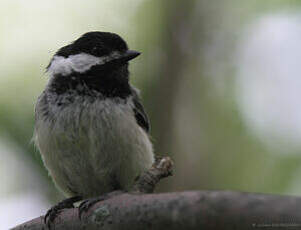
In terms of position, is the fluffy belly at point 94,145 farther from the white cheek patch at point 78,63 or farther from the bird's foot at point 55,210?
the white cheek patch at point 78,63

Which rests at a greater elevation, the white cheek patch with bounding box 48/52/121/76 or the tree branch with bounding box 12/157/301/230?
the white cheek patch with bounding box 48/52/121/76

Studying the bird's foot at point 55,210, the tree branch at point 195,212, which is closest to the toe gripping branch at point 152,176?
the tree branch at point 195,212

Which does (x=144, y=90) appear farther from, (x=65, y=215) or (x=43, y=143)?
(x=65, y=215)

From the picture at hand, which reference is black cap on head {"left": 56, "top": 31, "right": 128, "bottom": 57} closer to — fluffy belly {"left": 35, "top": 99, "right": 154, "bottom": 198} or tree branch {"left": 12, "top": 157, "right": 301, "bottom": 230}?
fluffy belly {"left": 35, "top": 99, "right": 154, "bottom": 198}

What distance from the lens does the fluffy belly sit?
325cm

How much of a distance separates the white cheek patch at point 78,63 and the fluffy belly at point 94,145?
321mm

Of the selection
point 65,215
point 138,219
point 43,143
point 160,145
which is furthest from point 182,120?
point 138,219

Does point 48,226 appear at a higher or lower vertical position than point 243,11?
lower

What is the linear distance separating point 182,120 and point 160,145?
1.18 feet

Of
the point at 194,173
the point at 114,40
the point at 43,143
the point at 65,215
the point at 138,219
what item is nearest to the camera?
the point at 138,219

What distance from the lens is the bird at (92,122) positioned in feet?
10.7

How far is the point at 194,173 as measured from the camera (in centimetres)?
446

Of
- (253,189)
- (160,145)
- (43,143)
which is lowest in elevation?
(253,189)

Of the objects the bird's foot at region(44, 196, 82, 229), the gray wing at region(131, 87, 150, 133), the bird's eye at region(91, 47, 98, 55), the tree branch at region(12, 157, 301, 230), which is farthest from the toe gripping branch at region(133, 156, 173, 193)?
the bird's eye at region(91, 47, 98, 55)
